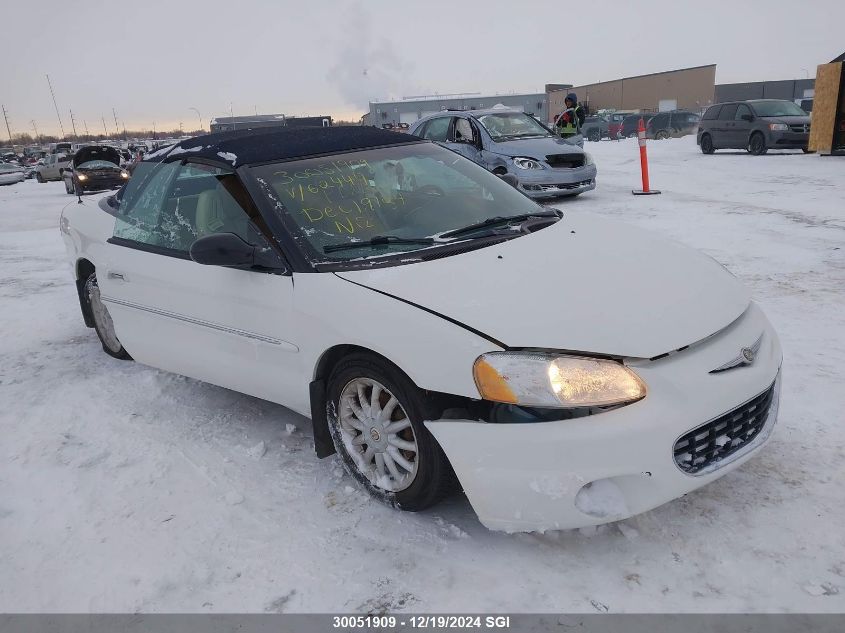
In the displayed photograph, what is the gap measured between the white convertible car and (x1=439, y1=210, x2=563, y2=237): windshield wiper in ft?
0.05

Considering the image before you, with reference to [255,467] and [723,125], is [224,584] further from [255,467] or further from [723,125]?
[723,125]

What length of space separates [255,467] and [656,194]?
9.89 metres

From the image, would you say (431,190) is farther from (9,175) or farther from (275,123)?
(9,175)

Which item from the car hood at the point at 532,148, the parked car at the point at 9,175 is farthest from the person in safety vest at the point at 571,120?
the parked car at the point at 9,175

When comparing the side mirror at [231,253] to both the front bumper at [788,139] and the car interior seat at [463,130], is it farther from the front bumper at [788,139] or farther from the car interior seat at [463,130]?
the front bumper at [788,139]

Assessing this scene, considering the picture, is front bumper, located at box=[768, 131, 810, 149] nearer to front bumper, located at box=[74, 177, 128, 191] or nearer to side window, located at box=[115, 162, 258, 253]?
side window, located at box=[115, 162, 258, 253]

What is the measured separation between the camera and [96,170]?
19.8 m

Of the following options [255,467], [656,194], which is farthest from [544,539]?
[656,194]

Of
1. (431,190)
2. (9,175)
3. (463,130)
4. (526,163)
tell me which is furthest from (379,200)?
(9,175)

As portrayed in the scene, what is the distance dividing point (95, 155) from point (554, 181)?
16.9 meters

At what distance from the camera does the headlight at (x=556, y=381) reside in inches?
85.4

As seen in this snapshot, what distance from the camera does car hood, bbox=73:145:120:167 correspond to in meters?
20.7

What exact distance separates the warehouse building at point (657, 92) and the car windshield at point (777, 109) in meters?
43.9
